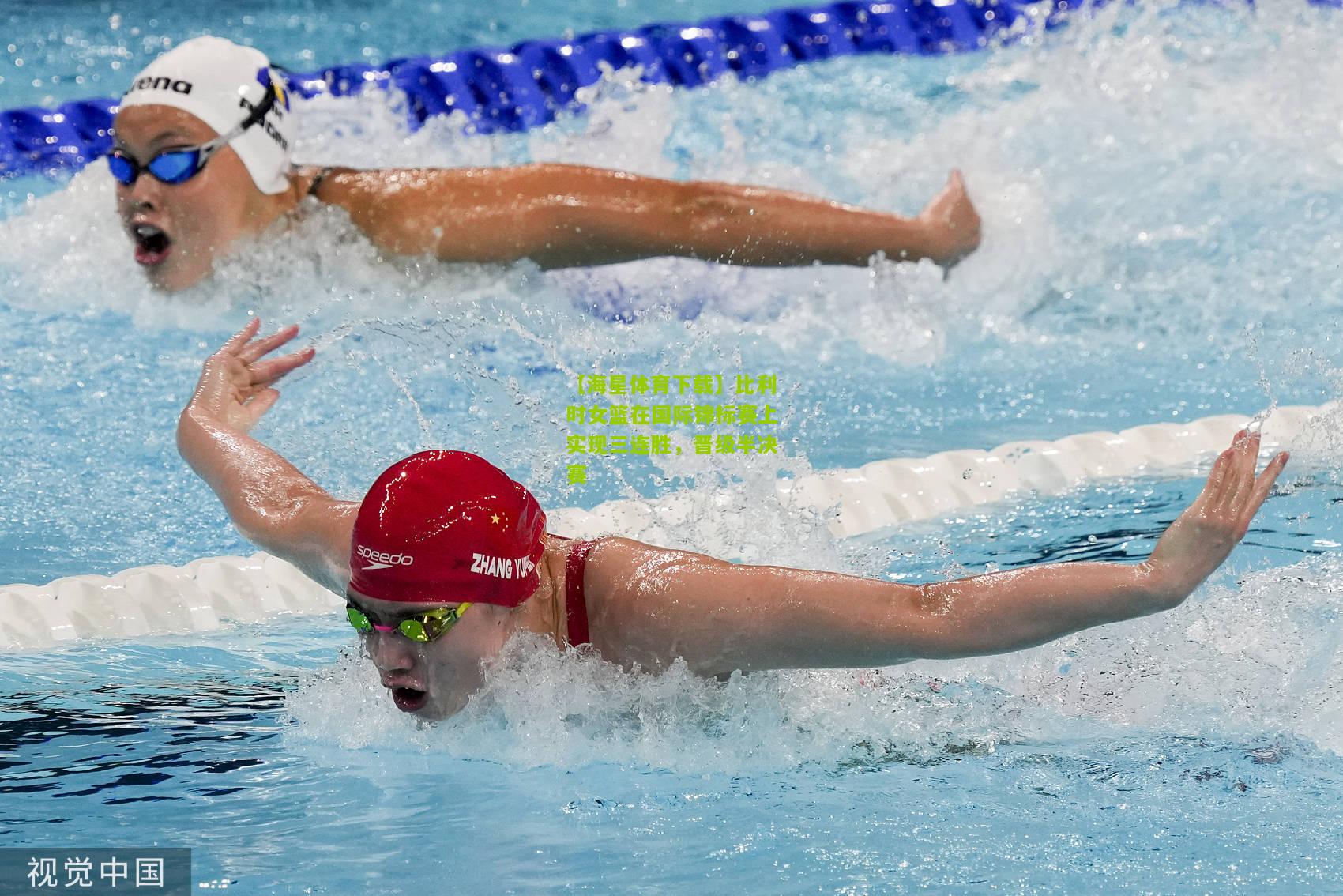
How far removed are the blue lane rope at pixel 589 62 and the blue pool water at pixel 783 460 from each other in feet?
0.47

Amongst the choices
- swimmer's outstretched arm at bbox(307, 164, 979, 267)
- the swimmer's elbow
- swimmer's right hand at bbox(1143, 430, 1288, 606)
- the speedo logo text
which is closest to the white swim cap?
swimmer's outstretched arm at bbox(307, 164, 979, 267)

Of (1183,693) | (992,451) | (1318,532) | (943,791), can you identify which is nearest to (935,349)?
(992,451)

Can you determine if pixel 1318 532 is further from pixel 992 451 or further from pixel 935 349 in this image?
pixel 935 349

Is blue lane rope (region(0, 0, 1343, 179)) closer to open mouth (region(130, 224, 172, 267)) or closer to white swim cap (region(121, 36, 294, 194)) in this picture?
white swim cap (region(121, 36, 294, 194))

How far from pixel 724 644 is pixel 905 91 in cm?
440

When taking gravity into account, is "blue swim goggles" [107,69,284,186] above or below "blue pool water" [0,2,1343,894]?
above

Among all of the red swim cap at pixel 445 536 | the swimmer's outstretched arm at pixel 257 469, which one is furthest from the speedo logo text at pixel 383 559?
the swimmer's outstretched arm at pixel 257 469

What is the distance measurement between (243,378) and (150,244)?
1.50m

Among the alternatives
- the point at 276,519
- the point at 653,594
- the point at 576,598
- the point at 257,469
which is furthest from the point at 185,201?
the point at 653,594

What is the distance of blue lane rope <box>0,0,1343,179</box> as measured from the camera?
5754mm

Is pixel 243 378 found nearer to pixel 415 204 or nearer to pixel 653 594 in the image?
pixel 653 594

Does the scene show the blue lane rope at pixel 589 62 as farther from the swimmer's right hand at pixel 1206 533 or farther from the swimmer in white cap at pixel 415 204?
the swimmer's right hand at pixel 1206 533

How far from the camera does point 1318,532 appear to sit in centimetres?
310

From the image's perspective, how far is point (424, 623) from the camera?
2061 mm
